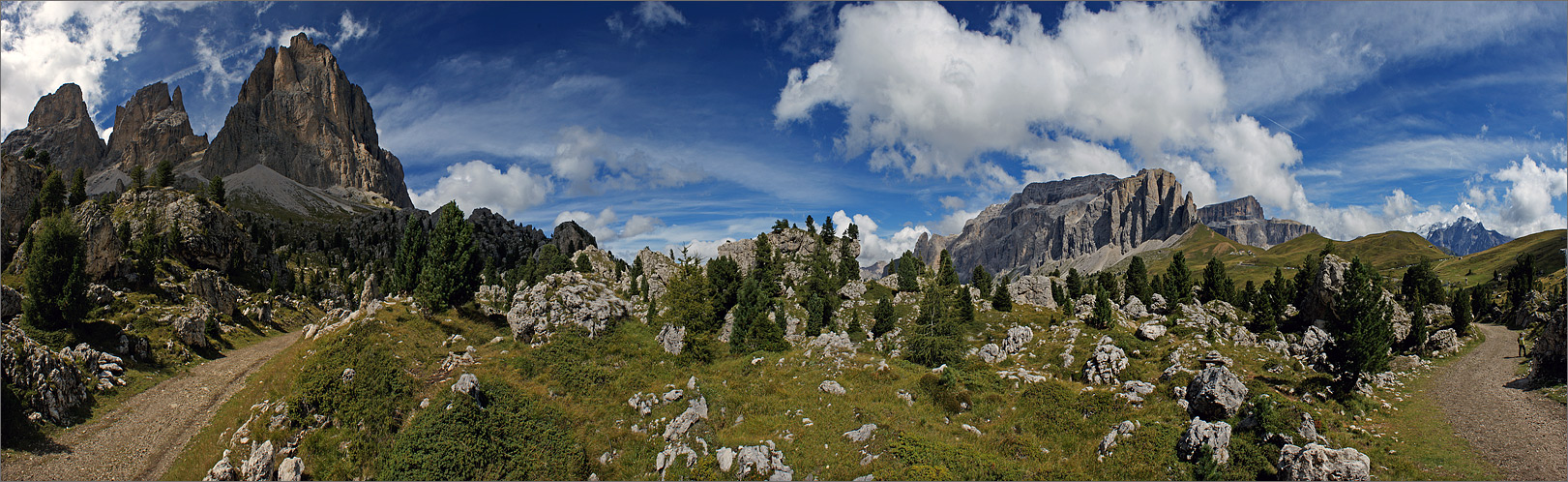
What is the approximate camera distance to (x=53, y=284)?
39.7 metres

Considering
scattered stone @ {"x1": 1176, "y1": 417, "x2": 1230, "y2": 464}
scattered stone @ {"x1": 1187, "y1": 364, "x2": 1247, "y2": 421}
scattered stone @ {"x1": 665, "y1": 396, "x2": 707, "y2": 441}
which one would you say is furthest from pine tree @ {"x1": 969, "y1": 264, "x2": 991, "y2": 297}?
scattered stone @ {"x1": 665, "y1": 396, "x2": 707, "y2": 441}

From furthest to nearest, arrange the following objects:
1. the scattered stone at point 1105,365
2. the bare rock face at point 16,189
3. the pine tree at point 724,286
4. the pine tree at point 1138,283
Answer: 1. the pine tree at point 1138,283
2. the bare rock face at point 16,189
3. the pine tree at point 724,286
4. the scattered stone at point 1105,365

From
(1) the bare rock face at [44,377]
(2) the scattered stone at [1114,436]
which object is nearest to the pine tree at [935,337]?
(2) the scattered stone at [1114,436]

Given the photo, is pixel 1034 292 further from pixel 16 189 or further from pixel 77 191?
pixel 16 189

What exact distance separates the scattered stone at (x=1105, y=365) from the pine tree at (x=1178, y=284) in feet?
165

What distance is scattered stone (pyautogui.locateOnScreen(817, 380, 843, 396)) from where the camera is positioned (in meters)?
33.4

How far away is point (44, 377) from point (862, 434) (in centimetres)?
4272

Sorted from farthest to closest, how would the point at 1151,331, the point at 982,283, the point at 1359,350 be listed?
the point at 982,283 < the point at 1151,331 < the point at 1359,350

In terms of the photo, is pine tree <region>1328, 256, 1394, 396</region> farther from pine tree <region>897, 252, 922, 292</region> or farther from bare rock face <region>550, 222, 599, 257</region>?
bare rock face <region>550, 222, 599, 257</region>

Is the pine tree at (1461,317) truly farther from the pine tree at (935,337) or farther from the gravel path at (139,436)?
the gravel path at (139,436)

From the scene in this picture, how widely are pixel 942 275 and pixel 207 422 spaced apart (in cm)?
8675

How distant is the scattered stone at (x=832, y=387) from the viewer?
33438 millimetres

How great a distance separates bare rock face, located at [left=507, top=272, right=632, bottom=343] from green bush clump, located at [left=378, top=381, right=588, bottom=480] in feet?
55.8

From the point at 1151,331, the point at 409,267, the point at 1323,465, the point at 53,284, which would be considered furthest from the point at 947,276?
the point at 53,284
